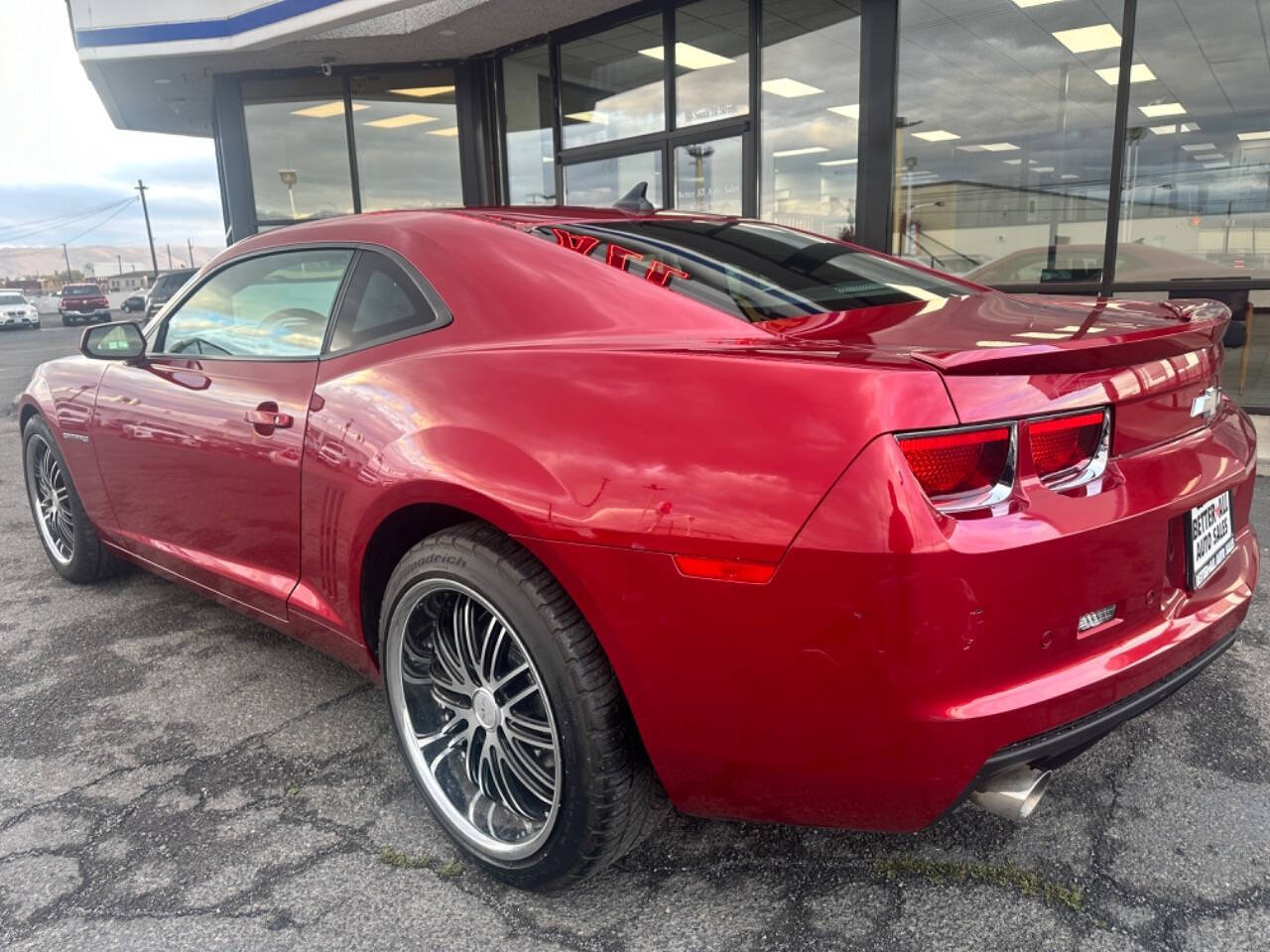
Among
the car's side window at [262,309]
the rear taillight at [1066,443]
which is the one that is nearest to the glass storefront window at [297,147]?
the car's side window at [262,309]

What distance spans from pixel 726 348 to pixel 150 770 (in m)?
1.97

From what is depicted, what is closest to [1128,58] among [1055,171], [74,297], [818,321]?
[1055,171]

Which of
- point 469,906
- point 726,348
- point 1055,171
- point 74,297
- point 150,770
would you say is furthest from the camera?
point 74,297

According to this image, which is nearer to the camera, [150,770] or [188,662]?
[150,770]

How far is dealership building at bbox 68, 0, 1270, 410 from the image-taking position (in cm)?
679

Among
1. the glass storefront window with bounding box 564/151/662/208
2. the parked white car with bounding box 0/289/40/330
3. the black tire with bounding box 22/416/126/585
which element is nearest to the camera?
the black tire with bounding box 22/416/126/585

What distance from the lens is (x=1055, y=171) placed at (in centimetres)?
723

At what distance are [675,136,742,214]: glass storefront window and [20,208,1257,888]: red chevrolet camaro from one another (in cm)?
634

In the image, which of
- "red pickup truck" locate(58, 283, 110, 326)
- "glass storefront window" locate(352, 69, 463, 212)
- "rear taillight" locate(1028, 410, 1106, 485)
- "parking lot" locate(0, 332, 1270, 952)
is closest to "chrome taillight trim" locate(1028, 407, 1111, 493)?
"rear taillight" locate(1028, 410, 1106, 485)

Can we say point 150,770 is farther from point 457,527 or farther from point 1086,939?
point 1086,939

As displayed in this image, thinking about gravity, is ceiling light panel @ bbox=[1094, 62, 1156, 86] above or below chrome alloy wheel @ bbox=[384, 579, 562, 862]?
above

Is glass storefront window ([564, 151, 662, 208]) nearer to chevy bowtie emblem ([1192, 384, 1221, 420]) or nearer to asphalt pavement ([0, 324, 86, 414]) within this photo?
asphalt pavement ([0, 324, 86, 414])

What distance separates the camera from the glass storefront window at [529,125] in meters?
9.94

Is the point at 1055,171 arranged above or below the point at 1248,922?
above
